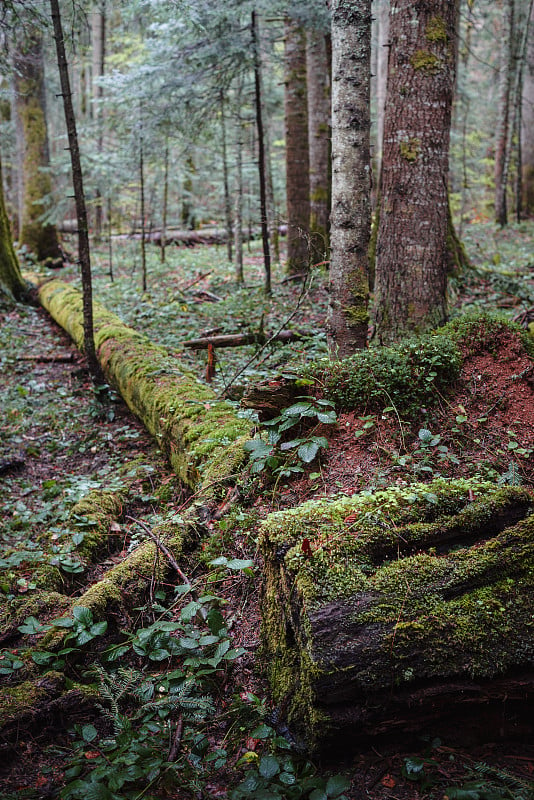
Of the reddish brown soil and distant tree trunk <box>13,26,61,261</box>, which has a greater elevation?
distant tree trunk <box>13,26,61,261</box>

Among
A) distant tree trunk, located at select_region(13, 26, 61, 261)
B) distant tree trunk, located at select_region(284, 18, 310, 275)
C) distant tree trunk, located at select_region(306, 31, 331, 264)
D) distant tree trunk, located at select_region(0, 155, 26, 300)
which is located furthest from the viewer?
distant tree trunk, located at select_region(13, 26, 61, 261)

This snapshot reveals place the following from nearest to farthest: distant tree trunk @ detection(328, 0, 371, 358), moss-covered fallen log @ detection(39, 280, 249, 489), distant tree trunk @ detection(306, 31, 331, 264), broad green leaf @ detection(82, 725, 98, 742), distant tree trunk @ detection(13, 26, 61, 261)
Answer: broad green leaf @ detection(82, 725, 98, 742) → moss-covered fallen log @ detection(39, 280, 249, 489) → distant tree trunk @ detection(328, 0, 371, 358) → distant tree trunk @ detection(306, 31, 331, 264) → distant tree trunk @ detection(13, 26, 61, 261)

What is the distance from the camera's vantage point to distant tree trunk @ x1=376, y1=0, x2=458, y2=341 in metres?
5.59

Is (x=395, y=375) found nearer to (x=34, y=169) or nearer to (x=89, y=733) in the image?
(x=89, y=733)

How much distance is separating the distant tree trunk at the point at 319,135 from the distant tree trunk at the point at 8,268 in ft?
22.6

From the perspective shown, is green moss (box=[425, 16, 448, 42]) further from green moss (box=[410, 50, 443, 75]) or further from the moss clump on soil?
the moss clump on soil

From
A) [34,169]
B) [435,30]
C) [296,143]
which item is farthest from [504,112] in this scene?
[34,169]

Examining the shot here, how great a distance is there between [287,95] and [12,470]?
358 inches

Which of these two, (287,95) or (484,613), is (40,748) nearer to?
(484,613)

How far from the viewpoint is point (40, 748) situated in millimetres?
2699

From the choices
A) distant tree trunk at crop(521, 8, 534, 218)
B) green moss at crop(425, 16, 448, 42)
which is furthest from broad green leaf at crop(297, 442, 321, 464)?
distant tree trunk at crop(521, 8, 534, 218)

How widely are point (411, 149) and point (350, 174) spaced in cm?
104

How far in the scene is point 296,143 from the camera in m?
11.2

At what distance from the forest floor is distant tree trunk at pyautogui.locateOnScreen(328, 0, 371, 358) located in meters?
1.17
